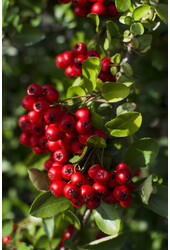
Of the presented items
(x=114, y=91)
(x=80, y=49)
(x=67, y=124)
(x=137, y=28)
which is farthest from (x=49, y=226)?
(x=137, y=28)

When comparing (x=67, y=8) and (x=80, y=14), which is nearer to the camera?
(x=80, y=14)

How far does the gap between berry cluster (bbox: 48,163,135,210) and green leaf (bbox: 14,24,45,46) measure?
3.13ft

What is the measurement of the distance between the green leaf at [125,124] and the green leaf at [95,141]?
7 centimetres

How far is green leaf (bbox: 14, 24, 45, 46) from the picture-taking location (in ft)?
6.29

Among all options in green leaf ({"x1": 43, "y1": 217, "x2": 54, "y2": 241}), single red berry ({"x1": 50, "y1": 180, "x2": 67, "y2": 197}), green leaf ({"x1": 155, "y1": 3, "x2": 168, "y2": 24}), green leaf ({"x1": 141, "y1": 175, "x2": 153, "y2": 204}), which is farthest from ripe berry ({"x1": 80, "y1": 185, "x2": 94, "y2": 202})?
green leaf ({"x1": 155, "y1": 3, "x2": 168, "y2": 24})

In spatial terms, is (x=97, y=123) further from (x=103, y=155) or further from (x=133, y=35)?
(x=133, y=35)

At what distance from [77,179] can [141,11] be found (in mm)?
731

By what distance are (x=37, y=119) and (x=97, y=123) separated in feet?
0.82

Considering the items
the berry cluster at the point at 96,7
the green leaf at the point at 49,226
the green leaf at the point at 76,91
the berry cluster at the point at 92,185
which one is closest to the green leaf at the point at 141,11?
the berry cluster at the point at 96,7

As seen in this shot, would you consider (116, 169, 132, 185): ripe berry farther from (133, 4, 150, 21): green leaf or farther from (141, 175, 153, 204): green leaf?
(133, 4, 150, 21): green leaf

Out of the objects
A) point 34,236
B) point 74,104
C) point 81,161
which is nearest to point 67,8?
point 74,104

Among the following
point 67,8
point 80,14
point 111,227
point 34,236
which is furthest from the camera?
point 67,8

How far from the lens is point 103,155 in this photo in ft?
4.54

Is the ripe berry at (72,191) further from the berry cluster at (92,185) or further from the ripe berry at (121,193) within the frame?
the ripe berry at (121,193)
